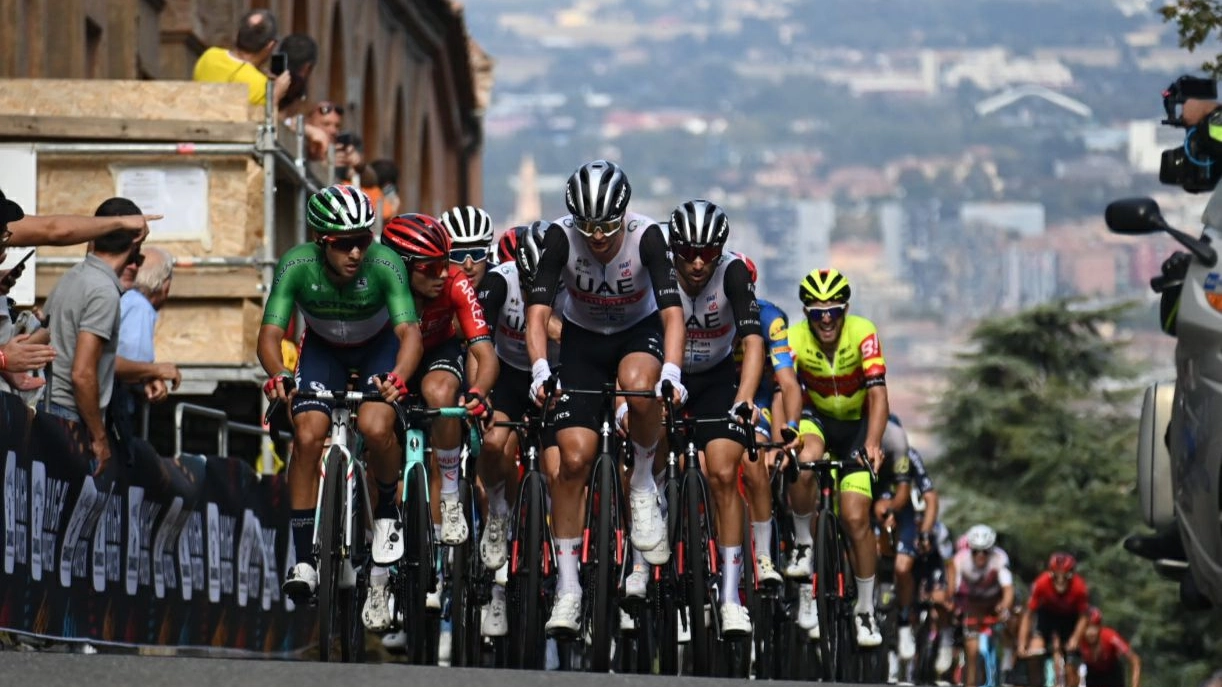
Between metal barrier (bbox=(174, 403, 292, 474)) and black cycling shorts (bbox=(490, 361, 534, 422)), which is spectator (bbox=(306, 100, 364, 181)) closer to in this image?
metal barrier (bbox=(174, 403, 292, 474))

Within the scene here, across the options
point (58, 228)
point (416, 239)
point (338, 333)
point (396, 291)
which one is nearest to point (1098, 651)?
point (416, 239)

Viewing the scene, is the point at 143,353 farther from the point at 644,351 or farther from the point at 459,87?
the point at 459,87

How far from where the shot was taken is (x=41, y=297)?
19266 mm

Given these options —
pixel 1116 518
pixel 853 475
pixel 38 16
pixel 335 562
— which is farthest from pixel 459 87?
pixel 335 562

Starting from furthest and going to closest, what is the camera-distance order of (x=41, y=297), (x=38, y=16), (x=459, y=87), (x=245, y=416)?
(x=459, y=87) → (x=38, y=16) → (x=245, y=416) → (x=41, y=297)

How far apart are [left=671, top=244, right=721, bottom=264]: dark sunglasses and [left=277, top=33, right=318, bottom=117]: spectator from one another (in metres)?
6.14

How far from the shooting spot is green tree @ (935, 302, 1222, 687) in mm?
65250

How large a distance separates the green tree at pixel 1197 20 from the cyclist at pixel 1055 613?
8.28 meters

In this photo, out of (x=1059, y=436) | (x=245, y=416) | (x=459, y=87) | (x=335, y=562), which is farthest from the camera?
(x=1059, y=436)

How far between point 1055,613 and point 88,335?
15.3m

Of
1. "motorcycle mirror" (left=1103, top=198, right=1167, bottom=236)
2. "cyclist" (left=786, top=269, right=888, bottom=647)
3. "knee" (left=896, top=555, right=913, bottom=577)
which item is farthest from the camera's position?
"knee" (left=896, top=555, right=913, bottom=577)

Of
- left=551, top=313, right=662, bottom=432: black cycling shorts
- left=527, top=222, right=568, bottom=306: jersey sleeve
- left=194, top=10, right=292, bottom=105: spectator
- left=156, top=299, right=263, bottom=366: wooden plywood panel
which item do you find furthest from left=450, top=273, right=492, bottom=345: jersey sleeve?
left=194, top=10, right=292, bottom=105: spectator

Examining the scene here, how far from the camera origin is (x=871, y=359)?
16.4m

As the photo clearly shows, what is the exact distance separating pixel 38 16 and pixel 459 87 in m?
38.7
